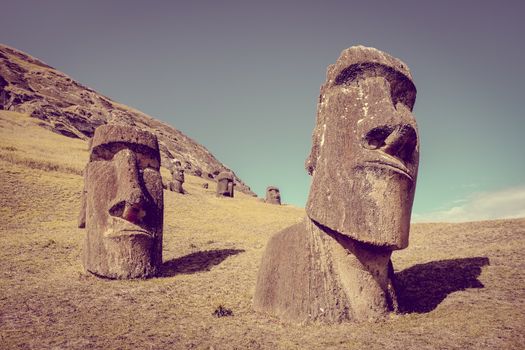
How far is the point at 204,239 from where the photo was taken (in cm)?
1573

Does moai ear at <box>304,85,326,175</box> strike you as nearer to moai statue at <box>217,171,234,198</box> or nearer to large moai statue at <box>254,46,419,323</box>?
large moai statue at <box>254,46,419,323</box>

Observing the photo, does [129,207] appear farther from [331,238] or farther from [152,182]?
[331,238]

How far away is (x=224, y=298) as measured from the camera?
7.58 metres

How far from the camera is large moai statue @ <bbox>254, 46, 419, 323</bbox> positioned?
17.2ft

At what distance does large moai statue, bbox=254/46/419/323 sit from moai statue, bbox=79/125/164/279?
13.7ft

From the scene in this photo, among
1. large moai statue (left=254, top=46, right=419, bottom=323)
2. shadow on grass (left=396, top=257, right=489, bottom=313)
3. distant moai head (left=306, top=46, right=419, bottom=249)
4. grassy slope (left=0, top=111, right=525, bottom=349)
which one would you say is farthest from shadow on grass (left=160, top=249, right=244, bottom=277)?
distant moai head (left=306, top=46, right=419, bottom=249)

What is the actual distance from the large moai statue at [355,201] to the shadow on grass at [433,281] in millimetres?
850

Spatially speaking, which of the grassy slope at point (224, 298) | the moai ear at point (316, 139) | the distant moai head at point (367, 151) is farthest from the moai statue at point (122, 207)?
the distant moai head at point (367, 151)

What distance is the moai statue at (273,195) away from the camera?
37.2 metres

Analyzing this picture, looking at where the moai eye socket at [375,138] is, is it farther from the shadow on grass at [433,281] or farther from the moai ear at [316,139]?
the shadow on grass at [433,281]

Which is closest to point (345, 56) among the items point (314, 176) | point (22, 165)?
point (314, 176)

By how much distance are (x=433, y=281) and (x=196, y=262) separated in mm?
6826

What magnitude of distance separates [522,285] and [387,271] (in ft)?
8.69

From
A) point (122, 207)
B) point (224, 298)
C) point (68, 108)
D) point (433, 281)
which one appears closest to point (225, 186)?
point (122, 207)
